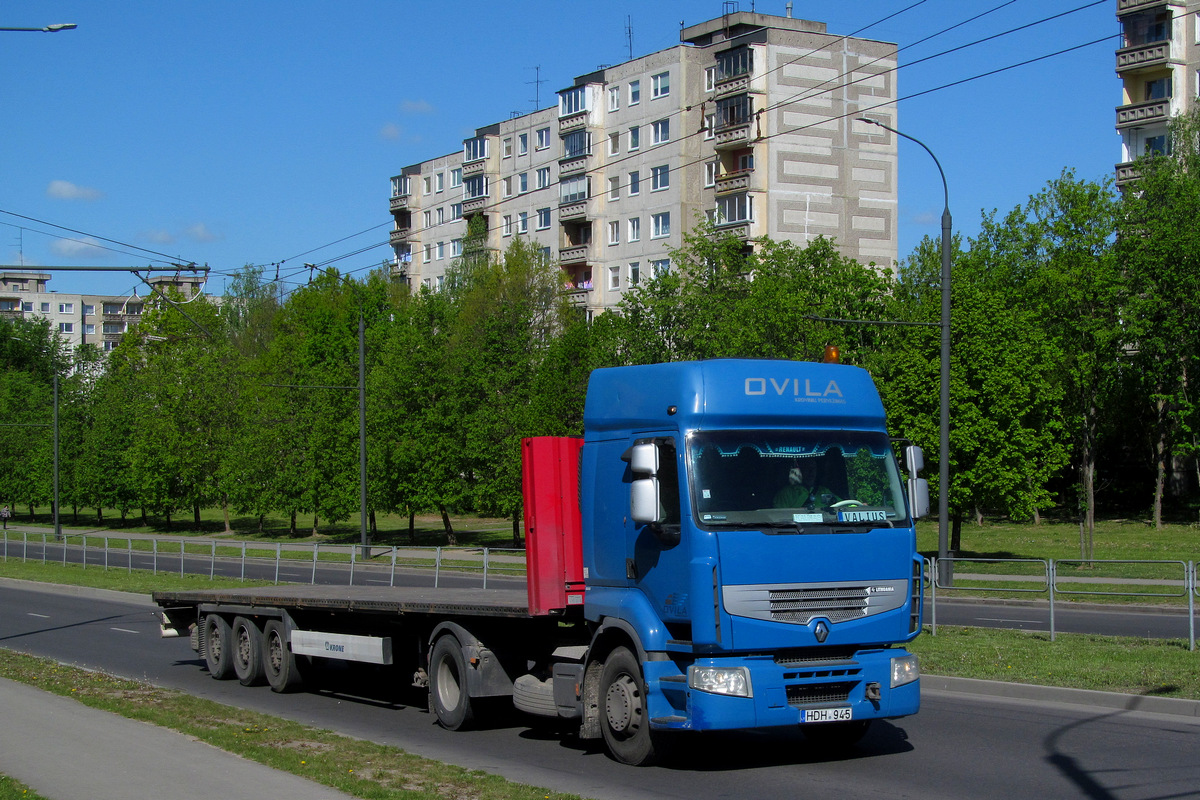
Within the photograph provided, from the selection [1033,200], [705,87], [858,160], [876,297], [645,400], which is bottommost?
[645,400]

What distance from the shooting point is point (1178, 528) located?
4597 centimetres

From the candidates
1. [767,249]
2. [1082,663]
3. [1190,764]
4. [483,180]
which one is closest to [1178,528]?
[767,249]

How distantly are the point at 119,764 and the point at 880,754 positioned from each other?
5.94 meters

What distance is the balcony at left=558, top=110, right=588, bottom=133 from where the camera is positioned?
76.1m

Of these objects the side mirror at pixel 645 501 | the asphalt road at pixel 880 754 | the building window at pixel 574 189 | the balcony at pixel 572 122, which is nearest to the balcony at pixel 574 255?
the building window at pixel 574 189

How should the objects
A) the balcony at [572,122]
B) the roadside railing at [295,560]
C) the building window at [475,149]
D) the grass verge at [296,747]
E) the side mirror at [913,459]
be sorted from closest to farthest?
1. the grass verge at [296,747]
2. the side mirror at [913,459]
3. the roadside railing at [295,560]
4. the balcony at [572,122]
5. the building window at [475,149]

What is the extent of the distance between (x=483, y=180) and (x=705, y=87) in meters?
23.3

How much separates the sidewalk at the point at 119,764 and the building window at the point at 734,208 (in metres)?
56.0

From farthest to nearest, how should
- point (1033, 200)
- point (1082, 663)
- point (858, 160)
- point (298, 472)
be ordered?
point (858, 160) → point (298, 472) → point (1033, 200) → point (1082, 663)

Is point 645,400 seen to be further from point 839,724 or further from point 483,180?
point 483,180

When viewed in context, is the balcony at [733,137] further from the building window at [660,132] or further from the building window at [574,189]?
the building window at [574,189]

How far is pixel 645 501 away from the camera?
29.2ft

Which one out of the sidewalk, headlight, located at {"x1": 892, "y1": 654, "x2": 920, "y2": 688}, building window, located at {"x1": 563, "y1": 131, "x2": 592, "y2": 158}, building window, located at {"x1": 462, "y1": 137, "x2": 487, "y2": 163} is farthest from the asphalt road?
building window, located at {"x1": 462, "y1": 137, "x2": 487, "y2": 163}

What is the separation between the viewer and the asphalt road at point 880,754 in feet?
28.2
